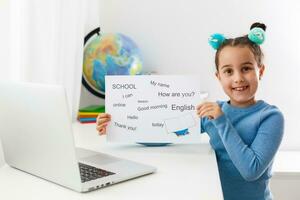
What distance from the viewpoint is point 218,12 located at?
2221 millimetres

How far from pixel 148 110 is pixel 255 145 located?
1.13 feet

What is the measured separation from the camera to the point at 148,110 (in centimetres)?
139

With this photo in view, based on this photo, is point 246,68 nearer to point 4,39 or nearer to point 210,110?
point 210,110

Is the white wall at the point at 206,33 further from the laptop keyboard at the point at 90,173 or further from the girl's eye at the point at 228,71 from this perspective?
the laptop keyboard at the point at 90,173

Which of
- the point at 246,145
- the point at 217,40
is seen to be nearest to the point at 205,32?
the point at 217,40

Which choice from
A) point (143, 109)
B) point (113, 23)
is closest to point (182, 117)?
point (143, 109)

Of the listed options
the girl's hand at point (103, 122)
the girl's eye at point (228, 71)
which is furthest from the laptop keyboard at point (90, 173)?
the girl's eye at point (228, 71)

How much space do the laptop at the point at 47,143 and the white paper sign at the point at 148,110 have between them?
7.2 inches

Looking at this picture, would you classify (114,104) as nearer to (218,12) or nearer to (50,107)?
(50,107)

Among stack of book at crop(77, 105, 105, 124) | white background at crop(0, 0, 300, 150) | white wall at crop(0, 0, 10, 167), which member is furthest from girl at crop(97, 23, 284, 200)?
white background at crop(0, 0, 300, 150)

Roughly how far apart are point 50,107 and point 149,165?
340 mm

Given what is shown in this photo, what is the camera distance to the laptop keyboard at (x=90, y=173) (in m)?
1.03

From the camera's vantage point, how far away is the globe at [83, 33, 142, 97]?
2074mm

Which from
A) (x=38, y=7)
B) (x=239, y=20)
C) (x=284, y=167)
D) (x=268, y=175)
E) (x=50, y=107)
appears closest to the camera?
(x=50, y=107)
